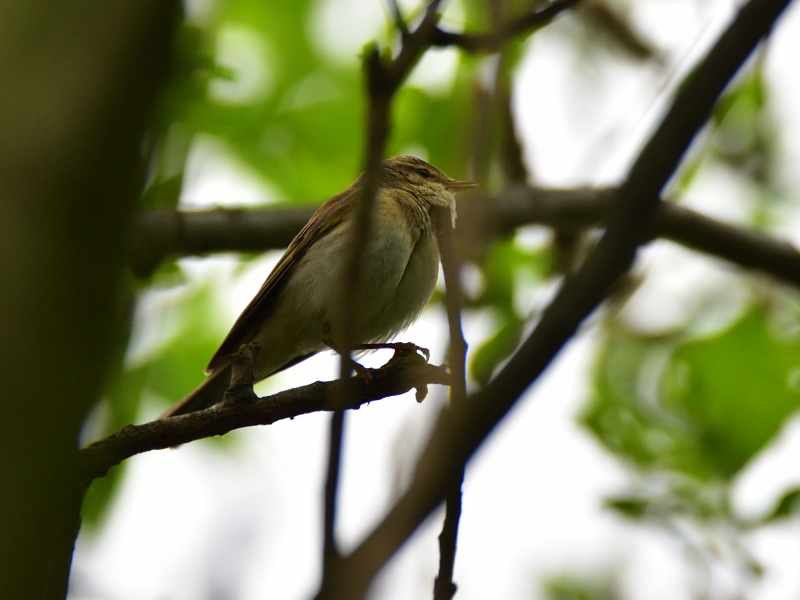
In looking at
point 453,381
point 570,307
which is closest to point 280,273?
point 453,381

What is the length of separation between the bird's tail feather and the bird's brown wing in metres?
0.20

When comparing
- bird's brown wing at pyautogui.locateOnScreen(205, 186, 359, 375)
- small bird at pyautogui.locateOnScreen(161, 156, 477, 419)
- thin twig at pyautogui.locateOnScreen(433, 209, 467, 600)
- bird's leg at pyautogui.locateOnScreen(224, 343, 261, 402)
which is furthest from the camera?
bird's brown wing at pyautogui.locateOnScreen(205, 186, 359, 375)

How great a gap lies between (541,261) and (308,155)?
1930 mm

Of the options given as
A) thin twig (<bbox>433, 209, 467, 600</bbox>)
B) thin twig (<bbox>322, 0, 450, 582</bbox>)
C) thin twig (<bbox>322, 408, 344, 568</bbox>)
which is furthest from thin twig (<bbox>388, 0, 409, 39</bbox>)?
thin twig (<bbox>322, 408, 344, 568</bbox>)

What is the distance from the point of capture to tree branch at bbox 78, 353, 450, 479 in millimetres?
3695

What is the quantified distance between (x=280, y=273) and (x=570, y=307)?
416 cm

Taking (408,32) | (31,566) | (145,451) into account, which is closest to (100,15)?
(408,32)

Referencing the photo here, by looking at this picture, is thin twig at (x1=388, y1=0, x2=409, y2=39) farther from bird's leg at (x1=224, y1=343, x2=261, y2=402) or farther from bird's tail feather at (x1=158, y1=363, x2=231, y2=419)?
bird's tail feather at (x1=158, y1=363, x2=231, y2=419)

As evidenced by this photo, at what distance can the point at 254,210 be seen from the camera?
659 cm

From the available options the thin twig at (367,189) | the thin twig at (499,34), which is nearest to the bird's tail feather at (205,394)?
the thin twig at (499,34)

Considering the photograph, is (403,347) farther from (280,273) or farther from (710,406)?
(710,406)

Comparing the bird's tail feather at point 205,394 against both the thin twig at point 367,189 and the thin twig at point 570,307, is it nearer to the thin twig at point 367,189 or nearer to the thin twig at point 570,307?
the thin twig at point 367,189

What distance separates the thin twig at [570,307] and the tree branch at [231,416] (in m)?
1.59

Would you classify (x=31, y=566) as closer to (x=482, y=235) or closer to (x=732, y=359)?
(x=482, y=235)
